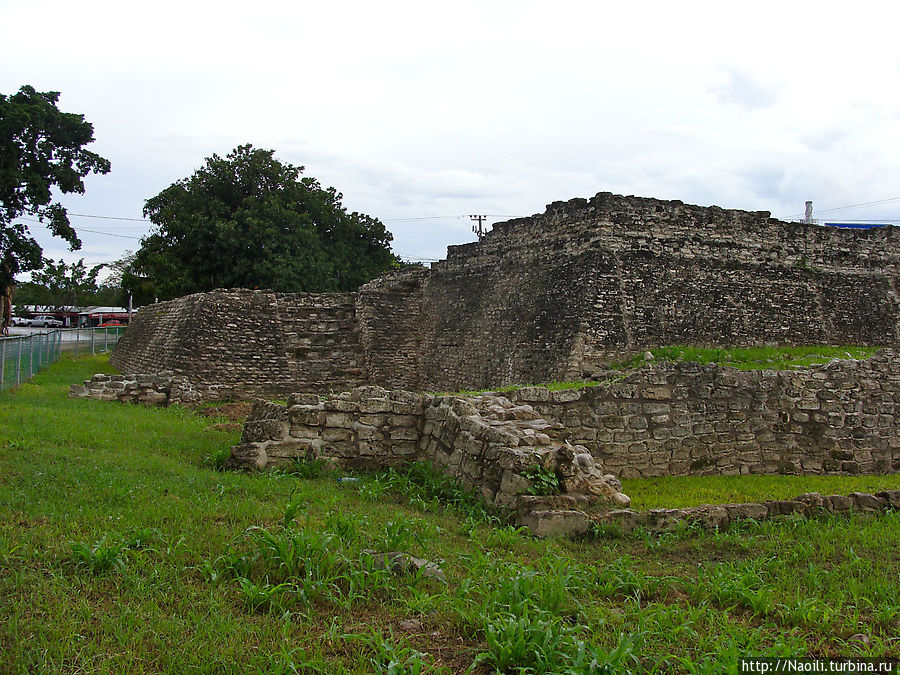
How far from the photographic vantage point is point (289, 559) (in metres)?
4.35

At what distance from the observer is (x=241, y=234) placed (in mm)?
27938

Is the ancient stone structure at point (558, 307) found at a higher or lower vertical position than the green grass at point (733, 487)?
higher

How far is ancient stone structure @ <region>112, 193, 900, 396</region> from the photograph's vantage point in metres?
14.0

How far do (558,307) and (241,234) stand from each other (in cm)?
1824

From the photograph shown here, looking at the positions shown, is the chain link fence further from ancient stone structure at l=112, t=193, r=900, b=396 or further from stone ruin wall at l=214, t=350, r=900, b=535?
stone ruin wall at l=214, t=350, r=900, b=535

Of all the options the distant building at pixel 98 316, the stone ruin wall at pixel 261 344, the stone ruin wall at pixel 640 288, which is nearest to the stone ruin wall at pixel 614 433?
the stone ruin wall at pixel 640 288

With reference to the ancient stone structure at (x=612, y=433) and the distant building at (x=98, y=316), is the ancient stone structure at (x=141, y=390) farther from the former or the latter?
the distant building at (x=98, y=316)

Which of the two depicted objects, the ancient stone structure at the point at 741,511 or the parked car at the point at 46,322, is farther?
the parked car at the point at 46,322

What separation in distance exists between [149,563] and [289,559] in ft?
2.98

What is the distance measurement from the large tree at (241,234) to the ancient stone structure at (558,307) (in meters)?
7.90

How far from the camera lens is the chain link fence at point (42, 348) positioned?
561 inches

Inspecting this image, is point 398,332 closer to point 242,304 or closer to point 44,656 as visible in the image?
point 242,304

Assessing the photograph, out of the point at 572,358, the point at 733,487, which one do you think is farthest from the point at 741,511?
the point at 572,358

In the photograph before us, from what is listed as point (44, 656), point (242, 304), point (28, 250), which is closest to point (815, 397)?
point (44, 656)
